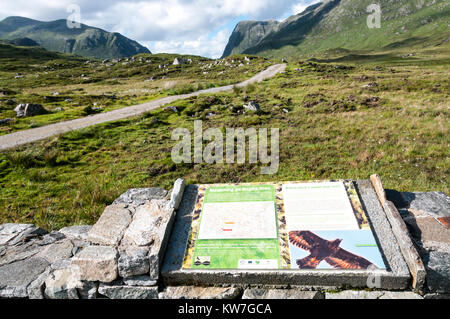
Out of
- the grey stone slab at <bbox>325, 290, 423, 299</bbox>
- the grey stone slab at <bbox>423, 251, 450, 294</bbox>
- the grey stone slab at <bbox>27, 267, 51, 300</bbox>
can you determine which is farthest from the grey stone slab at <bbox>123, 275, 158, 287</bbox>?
the grey stone slab at <bbox>423, 251, 450, 294</bbox>

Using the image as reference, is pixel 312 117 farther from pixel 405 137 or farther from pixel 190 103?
pixel 190 103

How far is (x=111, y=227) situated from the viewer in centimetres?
530

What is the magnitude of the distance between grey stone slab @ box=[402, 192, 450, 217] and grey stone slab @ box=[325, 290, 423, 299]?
217 centimetres

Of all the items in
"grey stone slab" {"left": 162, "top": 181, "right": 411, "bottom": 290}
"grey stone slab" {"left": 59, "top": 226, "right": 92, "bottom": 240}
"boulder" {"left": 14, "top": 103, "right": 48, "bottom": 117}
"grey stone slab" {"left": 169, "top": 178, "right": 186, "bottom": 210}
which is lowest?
"grey stone slab" {"left": 59, "top": 226, "right": 92, "bottom": 240}

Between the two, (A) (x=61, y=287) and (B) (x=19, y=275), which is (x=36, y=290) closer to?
(A) (x=61, y=287)

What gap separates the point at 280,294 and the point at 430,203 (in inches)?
160

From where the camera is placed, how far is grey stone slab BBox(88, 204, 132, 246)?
500cm

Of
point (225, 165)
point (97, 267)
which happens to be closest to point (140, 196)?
point (97, 267)

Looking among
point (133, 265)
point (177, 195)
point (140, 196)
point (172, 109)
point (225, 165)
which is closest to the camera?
point (133, 265)

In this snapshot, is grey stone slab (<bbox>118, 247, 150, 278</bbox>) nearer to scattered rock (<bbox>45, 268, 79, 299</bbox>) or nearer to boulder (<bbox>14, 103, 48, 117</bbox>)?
scattered rock (<bbox>45, 268, 79, 299</bbox>)

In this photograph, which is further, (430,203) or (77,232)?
(77,232)

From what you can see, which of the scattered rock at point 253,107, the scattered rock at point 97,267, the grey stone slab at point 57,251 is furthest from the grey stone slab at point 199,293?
the scattered rock at point 253,107

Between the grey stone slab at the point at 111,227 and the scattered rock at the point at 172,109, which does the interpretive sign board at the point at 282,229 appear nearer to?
the grey stone slab at the point at 111,227

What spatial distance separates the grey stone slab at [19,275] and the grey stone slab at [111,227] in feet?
3.31
